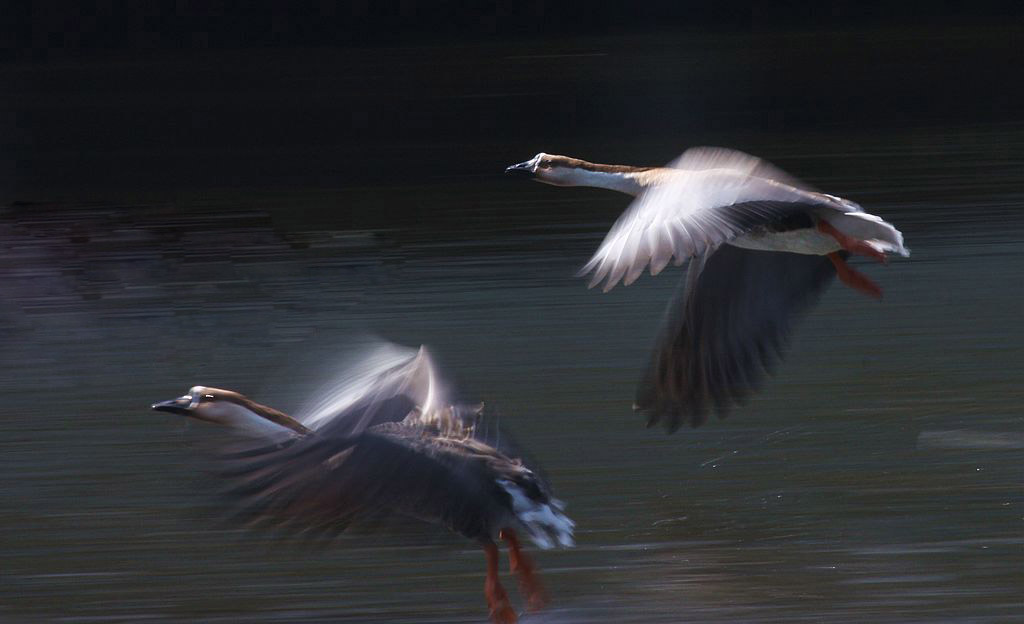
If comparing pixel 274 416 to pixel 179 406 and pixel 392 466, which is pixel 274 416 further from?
pixel 392 466

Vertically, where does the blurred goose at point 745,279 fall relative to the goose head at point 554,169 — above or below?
below

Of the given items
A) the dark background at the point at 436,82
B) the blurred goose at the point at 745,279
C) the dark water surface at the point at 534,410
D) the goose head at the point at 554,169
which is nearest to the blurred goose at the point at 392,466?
the dark water surface at the point at 534,410

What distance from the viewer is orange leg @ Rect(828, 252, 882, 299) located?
613cm

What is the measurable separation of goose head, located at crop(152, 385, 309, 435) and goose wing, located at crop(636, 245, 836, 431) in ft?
4.53

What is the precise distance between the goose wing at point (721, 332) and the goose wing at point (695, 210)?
42 cm

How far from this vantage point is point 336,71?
2050 centimetres

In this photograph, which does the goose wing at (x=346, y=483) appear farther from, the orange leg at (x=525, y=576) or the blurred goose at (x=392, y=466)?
the orange leg at (x=525, y=576)

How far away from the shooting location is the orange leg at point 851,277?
6.13 m

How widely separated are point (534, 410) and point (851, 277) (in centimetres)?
143

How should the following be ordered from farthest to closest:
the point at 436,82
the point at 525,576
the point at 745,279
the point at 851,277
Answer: the point at 436,82, the point at 851,277, the point at 745,279, the point at 525,576

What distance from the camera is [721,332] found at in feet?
19.4

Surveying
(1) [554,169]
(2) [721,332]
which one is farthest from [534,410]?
(2) [721,332]

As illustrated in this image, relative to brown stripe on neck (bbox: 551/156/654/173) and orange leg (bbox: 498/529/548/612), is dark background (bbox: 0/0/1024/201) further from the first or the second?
orange leg (bbox: 498/529/548/612)

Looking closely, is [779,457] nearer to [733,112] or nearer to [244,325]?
[244,325]
